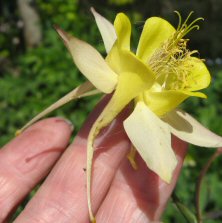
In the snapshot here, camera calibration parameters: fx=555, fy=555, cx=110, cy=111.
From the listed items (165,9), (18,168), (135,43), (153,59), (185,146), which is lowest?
(165,9)

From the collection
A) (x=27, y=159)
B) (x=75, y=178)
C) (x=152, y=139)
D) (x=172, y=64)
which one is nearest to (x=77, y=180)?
(x=75, y=178)

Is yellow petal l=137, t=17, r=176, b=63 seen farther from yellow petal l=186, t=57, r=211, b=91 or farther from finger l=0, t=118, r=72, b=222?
finger l=0, t=118, r=72, b=222

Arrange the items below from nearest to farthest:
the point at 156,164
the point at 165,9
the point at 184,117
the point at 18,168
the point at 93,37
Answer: the point at 156,164
the point at 184,117
the point at 18,168
the point at 93,37
the point at 165,9

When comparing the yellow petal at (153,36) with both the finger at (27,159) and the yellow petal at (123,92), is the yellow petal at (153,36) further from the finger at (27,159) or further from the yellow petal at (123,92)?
the finger at (27,159)

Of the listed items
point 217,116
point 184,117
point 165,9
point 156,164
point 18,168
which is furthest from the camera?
point 165,9

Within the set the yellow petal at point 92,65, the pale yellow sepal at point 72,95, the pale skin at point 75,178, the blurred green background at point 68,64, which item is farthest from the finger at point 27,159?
the blurred green background at point 68,64

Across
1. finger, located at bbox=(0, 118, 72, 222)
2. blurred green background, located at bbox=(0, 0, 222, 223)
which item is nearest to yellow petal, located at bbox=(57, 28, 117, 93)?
finger, located at bbox=(0, 118, 72, 222)

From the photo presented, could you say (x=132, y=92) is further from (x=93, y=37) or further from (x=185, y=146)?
(x=93, y=37)

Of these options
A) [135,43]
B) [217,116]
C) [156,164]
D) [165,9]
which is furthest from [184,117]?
[165,9]
